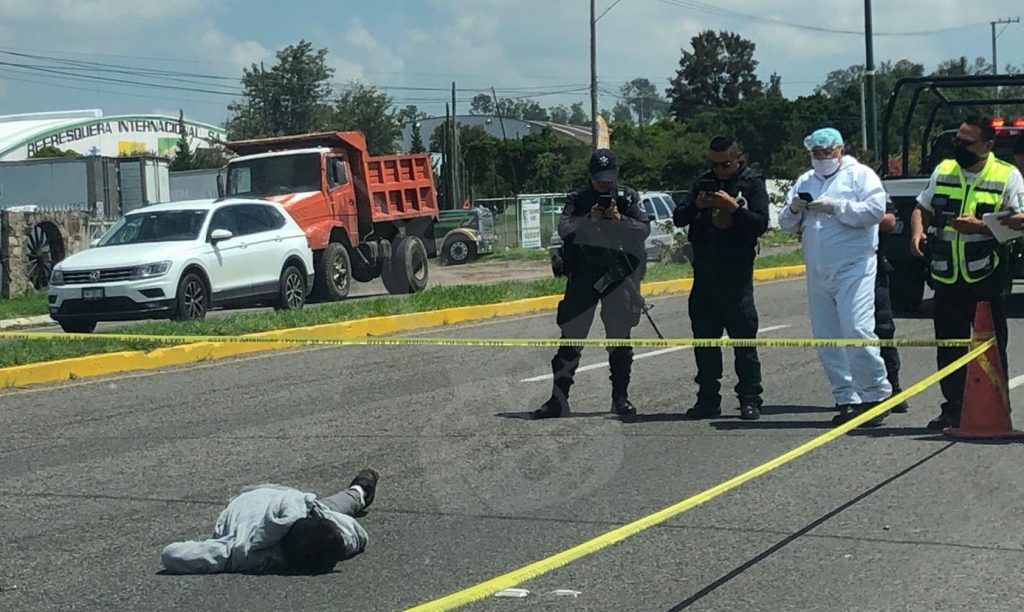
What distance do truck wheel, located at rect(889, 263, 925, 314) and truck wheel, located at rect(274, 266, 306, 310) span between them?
8.19 m

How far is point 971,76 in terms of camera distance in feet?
49.1

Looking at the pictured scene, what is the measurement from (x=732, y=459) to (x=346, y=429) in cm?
277

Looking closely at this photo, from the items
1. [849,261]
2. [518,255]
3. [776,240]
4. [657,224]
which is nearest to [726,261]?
[849,261]

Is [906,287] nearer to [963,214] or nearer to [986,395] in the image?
[963,214]

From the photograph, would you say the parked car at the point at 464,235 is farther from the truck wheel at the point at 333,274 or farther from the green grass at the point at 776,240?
the truck wheel at the point at 333,274

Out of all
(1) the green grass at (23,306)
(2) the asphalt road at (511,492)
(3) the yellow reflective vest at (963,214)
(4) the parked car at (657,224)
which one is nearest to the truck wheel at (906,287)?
(2) the asphalt road at (511,492)

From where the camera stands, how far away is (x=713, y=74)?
104 metres

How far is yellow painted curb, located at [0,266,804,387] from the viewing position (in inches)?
485

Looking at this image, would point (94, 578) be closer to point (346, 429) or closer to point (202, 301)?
point (346, 429)

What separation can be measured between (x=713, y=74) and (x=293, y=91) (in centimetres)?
3800

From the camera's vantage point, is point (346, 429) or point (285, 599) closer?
point (285, 599)

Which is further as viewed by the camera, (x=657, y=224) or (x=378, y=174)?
(x=657, y=224)

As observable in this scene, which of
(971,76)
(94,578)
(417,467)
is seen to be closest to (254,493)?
(94,578)

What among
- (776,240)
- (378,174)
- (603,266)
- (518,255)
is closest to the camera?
(603,266)
